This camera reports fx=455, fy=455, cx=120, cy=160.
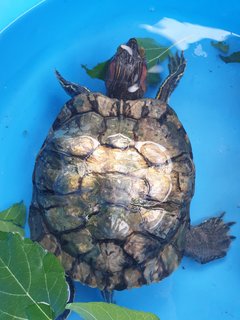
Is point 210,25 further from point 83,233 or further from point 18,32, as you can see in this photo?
point 83,233

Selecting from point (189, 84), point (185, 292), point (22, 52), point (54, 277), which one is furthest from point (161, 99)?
point (54, 277)

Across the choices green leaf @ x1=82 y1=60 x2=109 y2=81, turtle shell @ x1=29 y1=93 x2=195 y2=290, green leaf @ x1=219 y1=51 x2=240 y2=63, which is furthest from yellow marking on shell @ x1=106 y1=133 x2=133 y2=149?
green leaf @ x1=219 y1=51 x2=240 y2=63

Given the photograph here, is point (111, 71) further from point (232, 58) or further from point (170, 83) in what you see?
point (232, 58)

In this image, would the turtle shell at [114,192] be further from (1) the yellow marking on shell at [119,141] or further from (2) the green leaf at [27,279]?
(2) the green leaf at [27,279]

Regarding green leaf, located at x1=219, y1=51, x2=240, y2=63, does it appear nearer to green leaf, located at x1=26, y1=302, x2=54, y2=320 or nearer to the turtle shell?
the turtle shell

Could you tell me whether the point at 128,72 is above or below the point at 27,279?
above

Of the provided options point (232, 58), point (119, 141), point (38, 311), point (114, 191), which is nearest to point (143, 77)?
point (119, 141)
